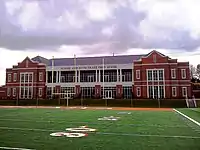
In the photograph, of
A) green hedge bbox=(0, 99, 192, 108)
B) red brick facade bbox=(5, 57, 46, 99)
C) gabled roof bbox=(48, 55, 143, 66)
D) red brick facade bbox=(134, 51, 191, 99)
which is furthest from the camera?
gabled roof bbox=(48, 55, 143, 66)

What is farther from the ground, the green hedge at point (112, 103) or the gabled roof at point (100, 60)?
the gabled roof at point (100, 60)

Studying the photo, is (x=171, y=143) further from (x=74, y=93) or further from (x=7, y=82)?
(x=7, y=82)

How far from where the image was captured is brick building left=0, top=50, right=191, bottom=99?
5816cm

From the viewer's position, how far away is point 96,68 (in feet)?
205

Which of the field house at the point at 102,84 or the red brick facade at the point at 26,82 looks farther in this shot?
the red brick facade at the point at 26,82

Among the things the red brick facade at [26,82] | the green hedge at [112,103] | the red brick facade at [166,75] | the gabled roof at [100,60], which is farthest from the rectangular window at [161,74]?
the red brick facade at [26,82]

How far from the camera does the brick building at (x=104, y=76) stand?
2290 inches

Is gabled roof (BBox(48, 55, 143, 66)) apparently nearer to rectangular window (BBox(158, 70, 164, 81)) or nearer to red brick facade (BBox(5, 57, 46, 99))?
red brick facade (BBox(5, 57, 46, 99))

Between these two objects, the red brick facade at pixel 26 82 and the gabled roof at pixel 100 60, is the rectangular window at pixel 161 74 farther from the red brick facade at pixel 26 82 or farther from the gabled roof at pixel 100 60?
the red brick facade at pixel 26 82

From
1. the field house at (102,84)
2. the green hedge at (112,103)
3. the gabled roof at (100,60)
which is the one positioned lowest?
the green hedge at (112,103)

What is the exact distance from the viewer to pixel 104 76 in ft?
208

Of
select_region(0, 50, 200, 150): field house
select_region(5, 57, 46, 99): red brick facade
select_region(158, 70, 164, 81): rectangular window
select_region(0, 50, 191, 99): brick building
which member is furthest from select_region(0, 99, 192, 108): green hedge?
select_region(158, 70, 164, 81): rectangular window

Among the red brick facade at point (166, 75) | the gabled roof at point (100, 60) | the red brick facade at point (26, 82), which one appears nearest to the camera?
the red brick facade at point (166, 75)

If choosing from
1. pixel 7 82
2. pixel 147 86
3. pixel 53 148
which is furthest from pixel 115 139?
pixel 7 82
